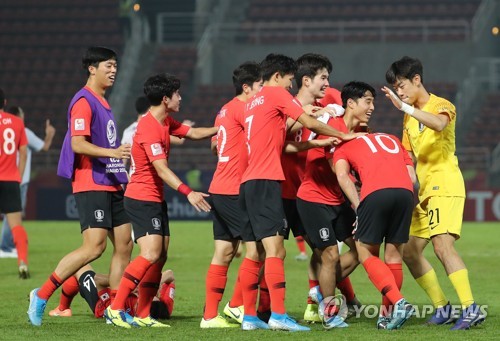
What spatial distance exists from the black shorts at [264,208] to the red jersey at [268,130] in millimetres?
65

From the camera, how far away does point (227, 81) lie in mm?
31688

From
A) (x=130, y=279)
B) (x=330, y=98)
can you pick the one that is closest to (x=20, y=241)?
(x=130, y=279)

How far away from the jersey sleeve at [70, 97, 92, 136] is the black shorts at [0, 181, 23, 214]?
14.3 feet

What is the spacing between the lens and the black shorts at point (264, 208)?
7848mm

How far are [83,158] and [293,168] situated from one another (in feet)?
5.76

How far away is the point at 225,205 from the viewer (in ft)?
27.2

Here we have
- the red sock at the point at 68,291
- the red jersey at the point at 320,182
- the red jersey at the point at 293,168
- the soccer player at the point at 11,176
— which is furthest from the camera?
the soccer player at the point at 11,176

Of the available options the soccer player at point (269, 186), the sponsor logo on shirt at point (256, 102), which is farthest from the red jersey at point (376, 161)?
the sponsor logo on shirt at point (256, 102)

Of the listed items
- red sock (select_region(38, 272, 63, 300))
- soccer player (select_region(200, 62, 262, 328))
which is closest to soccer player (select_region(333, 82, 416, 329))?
soccer player (select_region(200, 62, 262, 328))

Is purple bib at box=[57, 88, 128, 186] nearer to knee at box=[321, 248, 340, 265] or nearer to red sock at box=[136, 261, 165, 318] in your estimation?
red sock at box=[136, 261, 165, 318]

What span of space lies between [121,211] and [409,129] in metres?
2.43

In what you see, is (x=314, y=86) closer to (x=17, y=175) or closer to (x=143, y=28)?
(x=17, y=175)

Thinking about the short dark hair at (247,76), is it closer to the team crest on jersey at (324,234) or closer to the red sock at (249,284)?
the team crest on jersey at (324,234)

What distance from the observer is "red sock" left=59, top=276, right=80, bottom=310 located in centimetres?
→ 909
